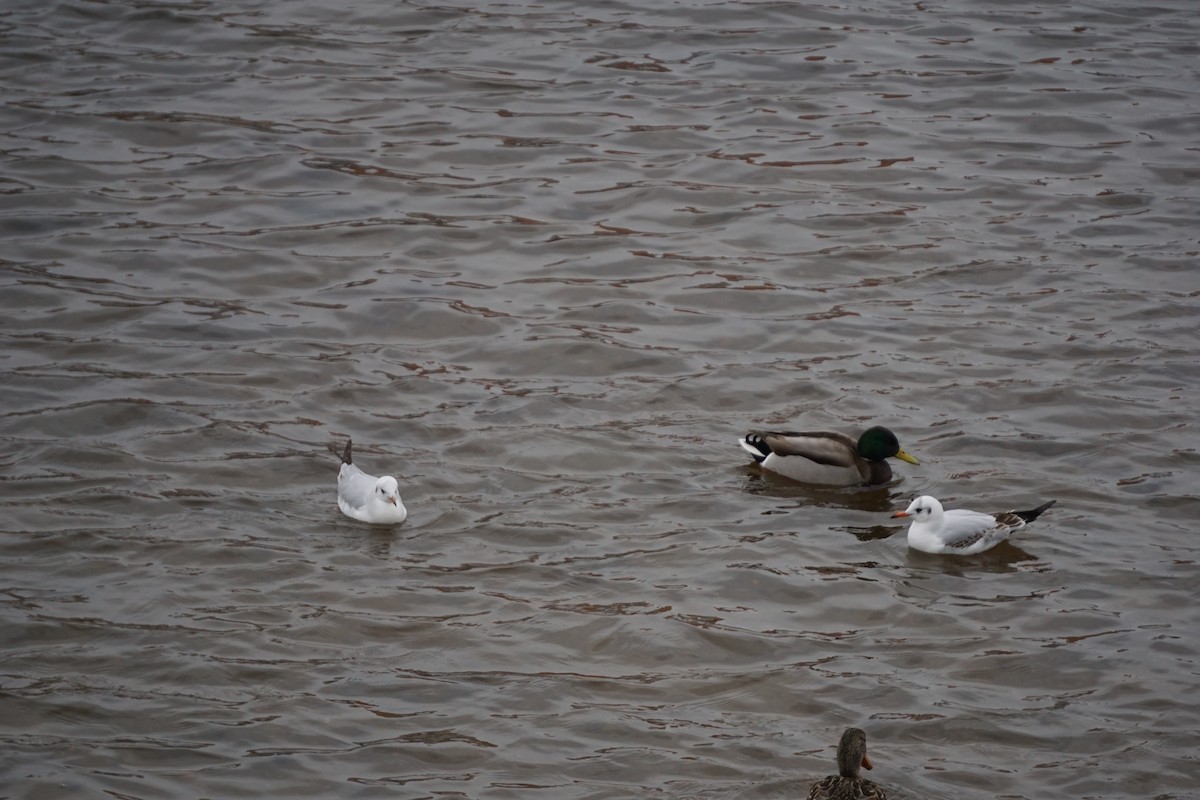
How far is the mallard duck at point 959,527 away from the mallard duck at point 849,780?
2.85 meters

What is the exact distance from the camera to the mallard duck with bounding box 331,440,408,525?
974 cm

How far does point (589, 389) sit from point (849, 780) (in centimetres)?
538

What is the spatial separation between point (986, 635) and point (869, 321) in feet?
14.9

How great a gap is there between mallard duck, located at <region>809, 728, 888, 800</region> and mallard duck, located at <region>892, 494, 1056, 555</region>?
2.85 m

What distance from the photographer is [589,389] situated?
11.9 metres

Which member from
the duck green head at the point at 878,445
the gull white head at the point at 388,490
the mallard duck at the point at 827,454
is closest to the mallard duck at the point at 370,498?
the gull white head at the point at 388,490

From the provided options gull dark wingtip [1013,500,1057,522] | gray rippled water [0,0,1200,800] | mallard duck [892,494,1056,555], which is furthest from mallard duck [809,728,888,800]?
gull dark wingtip [1013,500,1057,522]

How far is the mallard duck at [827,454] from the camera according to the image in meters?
10.8

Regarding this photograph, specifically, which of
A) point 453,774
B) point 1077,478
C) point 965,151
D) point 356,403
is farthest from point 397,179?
point 453,774

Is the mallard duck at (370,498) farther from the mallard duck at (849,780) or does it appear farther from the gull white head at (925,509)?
the mallard duck at (849,780)

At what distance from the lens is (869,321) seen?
1296 centimetres

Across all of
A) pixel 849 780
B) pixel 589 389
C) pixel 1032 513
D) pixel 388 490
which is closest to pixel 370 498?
pixel 388 490

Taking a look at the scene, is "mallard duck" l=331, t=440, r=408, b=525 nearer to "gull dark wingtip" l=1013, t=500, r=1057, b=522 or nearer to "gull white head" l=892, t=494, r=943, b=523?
"gull white head" l=892, t=494, r=943, b=523

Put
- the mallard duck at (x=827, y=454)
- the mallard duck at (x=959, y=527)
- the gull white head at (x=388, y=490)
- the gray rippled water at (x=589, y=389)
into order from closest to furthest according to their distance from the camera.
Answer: the gray rippled water at (x=589, y=389)
the gull white head at (x=388, y=490)
the mallard duck at (x=959, y=527)
the mallard duck at (x=827, y=454)
